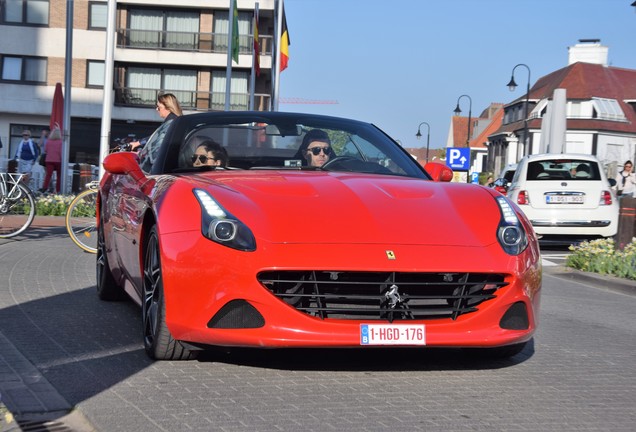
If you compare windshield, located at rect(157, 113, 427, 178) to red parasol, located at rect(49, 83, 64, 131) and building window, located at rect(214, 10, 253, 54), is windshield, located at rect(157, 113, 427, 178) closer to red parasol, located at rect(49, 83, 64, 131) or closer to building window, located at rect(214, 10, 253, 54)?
red parasol, located at rect(49, 83, 64, 131)

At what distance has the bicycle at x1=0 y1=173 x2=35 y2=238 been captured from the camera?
44.4 ft

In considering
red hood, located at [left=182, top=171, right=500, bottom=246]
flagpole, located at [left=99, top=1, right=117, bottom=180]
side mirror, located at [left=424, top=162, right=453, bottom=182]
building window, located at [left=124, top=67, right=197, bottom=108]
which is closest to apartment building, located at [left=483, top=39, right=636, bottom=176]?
building window, located at [left=124, top=67, right=197, bottom=108]

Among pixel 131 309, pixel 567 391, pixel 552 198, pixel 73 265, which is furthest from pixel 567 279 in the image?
pixel 567 391

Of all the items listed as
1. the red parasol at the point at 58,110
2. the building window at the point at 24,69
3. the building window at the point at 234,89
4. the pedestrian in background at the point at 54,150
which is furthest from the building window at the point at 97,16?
the pedestrian in background at the point at 54,150

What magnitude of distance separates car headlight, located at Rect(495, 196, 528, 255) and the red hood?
0.04 meters

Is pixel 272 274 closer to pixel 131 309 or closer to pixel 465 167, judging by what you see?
pixel 131 309

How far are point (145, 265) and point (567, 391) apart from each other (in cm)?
236

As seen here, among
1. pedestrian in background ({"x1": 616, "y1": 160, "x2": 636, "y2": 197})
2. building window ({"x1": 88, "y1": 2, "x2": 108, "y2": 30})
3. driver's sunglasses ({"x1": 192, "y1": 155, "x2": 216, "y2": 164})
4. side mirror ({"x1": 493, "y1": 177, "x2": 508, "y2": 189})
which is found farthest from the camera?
building window ({"x1": 88, "y1": 2, "x2": 108, "y2": 30})

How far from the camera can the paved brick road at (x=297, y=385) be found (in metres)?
4.40

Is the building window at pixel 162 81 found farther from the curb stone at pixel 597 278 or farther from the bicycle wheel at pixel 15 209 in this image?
the curb stone at pixel 597 278

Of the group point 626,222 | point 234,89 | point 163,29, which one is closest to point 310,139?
point 626,222

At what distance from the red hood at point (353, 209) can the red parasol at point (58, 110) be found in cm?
2260

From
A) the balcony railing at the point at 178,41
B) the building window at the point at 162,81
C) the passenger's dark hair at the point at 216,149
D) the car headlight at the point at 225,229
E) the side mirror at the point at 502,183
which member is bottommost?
the side mirror at the point at 502,183

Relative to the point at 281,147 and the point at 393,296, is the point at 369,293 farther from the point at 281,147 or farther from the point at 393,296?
the point at 281,147
